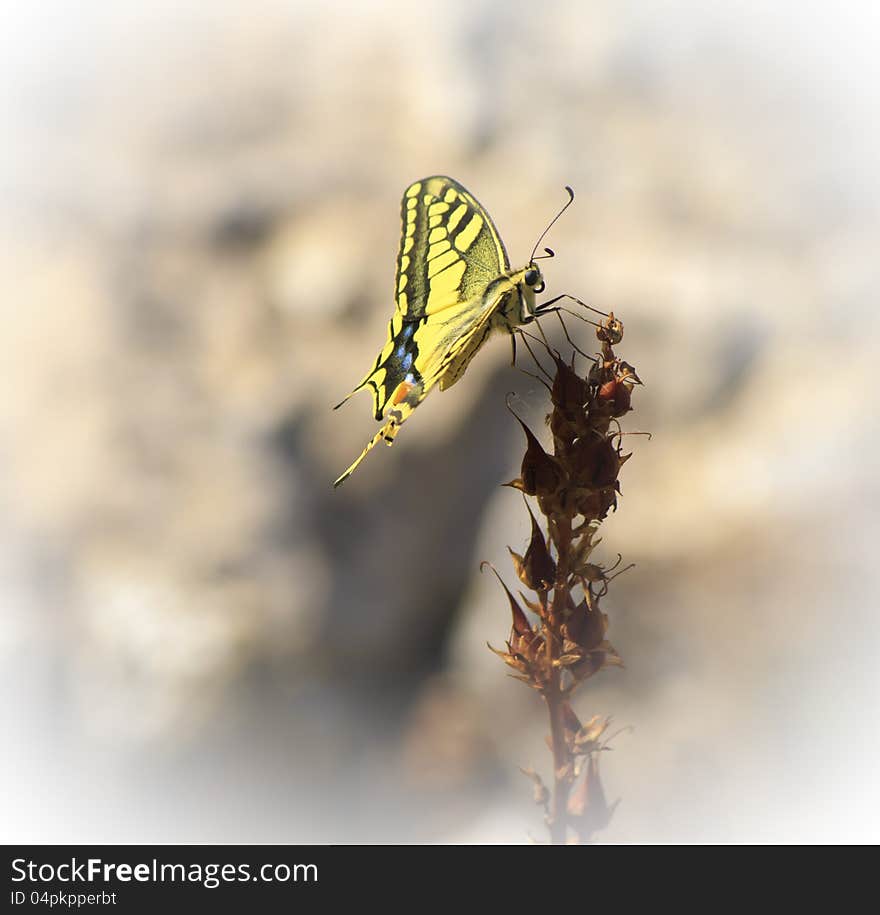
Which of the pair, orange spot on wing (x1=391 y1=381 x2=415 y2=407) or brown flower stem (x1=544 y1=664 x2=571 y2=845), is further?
orange spot on wing (x1=391 y1=381 x2=415 y2=407)

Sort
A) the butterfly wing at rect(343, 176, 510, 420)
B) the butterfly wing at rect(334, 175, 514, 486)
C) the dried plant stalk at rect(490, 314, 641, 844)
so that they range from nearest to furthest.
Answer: the dried plant stalk at rect(490, 314, 641, 844), the butterfly wing at rect(334, 175, 514, 486), the butterfly wing at rect(343, 176, 510, 420)

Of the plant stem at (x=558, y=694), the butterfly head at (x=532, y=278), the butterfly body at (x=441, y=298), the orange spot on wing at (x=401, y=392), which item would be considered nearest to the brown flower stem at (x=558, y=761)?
the plant stem at (x=558, y=694)

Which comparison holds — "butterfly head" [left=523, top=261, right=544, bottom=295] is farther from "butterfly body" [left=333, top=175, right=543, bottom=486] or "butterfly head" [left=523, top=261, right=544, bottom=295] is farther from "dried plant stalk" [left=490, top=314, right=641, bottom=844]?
"dried plant stalk" [left=490, top=314, right=641, bottom=844]

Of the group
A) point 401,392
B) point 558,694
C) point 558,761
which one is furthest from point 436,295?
point 558,761

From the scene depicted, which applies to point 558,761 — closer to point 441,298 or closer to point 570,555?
point 570,555

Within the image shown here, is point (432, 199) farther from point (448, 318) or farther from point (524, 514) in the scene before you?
point (524, 514)

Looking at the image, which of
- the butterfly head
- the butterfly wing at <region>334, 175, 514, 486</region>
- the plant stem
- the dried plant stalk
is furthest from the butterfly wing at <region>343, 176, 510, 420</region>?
the plant stem

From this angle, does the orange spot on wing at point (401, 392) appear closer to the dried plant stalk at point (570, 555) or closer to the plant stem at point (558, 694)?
the dried plant stalk at point (570, 555)

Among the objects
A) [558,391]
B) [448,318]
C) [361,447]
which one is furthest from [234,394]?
[558,391]
